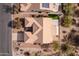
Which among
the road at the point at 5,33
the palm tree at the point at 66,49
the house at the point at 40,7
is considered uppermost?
the house at the point at 40,7

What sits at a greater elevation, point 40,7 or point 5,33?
point 40,7

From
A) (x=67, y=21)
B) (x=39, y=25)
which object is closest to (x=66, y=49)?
(x=67, y=21)

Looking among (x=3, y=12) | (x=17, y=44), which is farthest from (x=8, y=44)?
(x=3, y=12)

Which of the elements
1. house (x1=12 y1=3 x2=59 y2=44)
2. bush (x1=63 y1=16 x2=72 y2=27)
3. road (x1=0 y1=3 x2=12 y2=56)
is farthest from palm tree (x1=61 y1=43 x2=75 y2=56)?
road (x1=0 y1=3 x2=12 y2=56)

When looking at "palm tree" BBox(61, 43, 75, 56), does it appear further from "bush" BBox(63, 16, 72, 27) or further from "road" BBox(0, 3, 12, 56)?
"road" BBox(0, 3, 12, 56)

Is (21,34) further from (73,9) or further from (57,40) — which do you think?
(73,9)

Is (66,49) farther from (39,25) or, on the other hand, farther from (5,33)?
(5,33)

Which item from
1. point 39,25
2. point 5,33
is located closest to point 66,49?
point 39,25

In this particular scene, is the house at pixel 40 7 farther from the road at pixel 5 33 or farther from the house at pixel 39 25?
the road at pixel 5 33

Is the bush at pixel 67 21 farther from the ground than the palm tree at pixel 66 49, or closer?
farther from the ground

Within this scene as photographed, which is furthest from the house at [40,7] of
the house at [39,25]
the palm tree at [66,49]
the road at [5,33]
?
the palm tree at [66,49]

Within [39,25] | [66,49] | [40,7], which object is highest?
[40,7]

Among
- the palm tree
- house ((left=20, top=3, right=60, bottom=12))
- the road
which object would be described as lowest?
the palm tree
